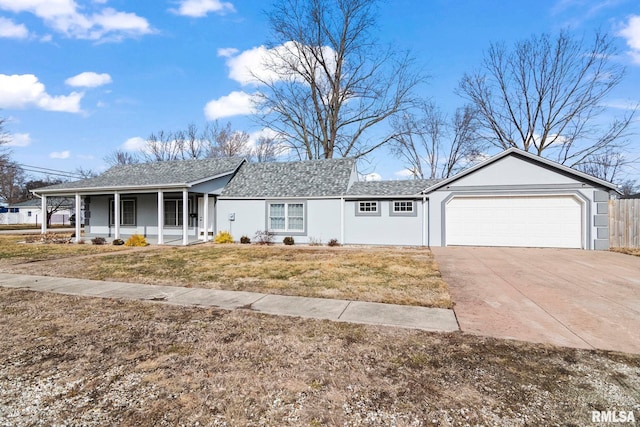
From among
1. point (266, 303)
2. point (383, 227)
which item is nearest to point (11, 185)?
point (383, 227)

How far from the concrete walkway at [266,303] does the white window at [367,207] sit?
10.5 meters

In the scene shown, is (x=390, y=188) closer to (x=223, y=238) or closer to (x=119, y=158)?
(x=223, y=238)

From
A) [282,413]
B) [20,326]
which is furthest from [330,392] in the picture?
[20,326]

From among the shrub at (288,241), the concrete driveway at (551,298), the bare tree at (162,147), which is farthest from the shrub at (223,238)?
the bare tree at (162,147)

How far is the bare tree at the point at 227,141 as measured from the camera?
124ft

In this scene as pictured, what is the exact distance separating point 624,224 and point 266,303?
53.3ft

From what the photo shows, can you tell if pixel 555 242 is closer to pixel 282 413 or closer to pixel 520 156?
pixel 520 156

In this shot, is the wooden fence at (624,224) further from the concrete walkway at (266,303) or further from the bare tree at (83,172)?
the bare tree at (83,172)

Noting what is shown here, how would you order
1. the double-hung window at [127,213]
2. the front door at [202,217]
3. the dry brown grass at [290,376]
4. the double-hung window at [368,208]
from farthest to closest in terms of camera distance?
the double-hung window at [127,213]
the front door at [202,217]
the double-hung window at [368,208]
the dry brown grass at [290,376]

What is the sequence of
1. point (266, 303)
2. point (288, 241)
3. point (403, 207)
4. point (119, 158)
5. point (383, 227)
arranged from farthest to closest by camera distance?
1. point (119, 158)
2. point (288, 241)
3. point (383, 227)
4. point (403, 207)
5. point (266, 303)

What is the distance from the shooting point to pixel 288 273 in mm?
8516

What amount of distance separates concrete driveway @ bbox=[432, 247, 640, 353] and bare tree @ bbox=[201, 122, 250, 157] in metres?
31.7

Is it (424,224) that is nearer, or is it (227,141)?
(424,224)

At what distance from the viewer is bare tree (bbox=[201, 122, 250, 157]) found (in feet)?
124
